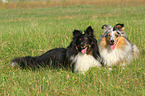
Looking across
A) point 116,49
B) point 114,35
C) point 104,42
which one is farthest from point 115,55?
point 114,35

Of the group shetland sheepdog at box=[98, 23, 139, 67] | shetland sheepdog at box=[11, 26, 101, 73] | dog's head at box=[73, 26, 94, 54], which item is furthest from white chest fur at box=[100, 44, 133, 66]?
dog's head at box=[73, 26, 94, 54]

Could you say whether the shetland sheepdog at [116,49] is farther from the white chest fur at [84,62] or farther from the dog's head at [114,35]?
the white chest fur at [84,62]

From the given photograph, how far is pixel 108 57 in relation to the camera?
4910 millimetres

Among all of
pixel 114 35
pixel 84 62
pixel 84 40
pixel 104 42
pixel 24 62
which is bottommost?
pixel 24 62

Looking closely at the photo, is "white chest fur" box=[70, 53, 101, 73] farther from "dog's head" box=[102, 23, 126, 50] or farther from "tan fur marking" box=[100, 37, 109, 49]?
"dog's head" box=[102, 23, 126, 50]

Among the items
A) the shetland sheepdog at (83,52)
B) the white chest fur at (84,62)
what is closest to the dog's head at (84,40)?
the shetland sheepdog at (83,52)

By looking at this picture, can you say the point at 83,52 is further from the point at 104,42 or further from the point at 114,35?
the point at 114,35

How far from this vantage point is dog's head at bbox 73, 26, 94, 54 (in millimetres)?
4496

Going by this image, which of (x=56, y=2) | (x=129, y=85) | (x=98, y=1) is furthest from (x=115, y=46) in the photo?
(x=56, y=2)

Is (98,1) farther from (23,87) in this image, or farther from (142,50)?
(23,87)

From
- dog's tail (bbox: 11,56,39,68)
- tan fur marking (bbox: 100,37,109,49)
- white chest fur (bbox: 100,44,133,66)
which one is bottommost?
dog's tail (bbox: 11,56,39,68)

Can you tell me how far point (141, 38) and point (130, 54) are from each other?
2117 mm

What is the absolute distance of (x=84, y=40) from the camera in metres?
4.50

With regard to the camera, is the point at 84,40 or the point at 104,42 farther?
the point at 104,42
